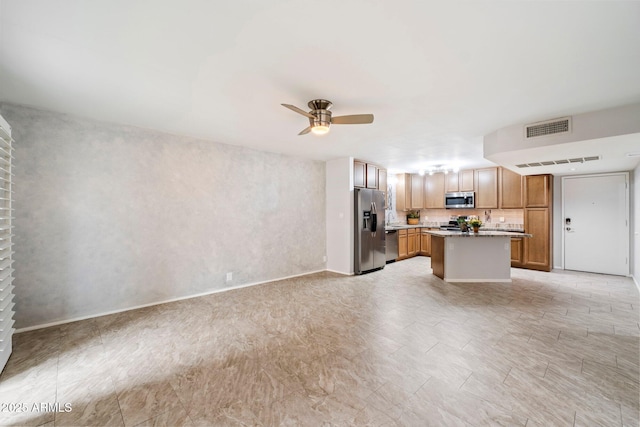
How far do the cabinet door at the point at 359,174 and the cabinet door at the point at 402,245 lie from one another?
205cm

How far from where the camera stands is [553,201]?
20.0 ft

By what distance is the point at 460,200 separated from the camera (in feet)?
23.2

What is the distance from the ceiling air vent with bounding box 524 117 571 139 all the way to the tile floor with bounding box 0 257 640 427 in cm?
233

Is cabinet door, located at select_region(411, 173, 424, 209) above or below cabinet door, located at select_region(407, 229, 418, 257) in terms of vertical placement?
above

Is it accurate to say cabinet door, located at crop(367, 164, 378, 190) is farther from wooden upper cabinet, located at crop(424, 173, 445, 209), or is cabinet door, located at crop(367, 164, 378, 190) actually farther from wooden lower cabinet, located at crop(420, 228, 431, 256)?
wooden lower cabinet, located at crop(420, 228, 431, 256)

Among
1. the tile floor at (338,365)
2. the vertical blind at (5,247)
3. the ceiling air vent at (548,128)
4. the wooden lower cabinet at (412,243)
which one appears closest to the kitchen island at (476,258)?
the tile floor at (338,365)

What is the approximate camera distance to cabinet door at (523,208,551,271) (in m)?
5.80

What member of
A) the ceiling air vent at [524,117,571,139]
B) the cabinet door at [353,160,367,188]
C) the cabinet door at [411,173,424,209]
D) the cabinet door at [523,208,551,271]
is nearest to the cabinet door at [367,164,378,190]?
the cabinet door at [353,160,367,188]

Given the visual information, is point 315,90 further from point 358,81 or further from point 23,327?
point 23,327

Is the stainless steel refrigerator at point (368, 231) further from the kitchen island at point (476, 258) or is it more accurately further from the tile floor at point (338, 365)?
the tile floor at point (338, 365)

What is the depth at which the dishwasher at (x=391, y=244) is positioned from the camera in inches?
260

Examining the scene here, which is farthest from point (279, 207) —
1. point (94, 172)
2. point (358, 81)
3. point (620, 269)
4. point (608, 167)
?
point (620, 269)

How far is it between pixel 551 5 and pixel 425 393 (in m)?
2.63

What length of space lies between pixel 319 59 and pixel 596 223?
712 centimetres
